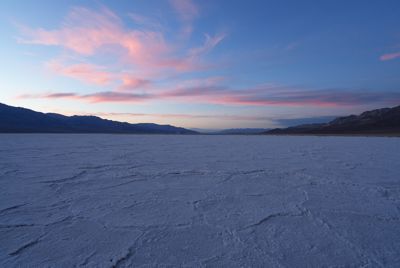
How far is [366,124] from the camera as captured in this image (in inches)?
3066

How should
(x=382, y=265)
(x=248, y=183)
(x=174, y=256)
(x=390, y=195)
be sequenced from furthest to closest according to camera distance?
(x=248, y=183) → (x=390, y=195) → (x=174, y=256) → (x=382, y=265)

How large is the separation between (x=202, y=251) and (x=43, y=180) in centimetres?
308

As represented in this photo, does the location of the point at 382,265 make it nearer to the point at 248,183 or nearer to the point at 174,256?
the point at 174,256

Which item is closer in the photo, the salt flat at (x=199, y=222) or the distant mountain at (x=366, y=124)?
the salt flat at (x=199, y=222)

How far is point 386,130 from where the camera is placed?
6962 cm

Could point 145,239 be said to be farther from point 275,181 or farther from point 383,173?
point 383,173

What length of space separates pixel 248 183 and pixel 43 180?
2854 mm

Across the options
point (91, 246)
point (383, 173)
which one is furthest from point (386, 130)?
point (91, 246)

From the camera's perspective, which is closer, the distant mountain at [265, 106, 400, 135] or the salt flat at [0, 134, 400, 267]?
the salt flat at [0, 134, 400, 267]

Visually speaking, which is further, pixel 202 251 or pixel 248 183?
pixel 248 183

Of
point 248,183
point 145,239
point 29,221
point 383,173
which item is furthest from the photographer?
point 383,173

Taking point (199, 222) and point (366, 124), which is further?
point (366, 124)

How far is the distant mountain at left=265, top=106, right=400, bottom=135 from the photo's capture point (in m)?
72.6

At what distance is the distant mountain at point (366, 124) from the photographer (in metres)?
72.6
